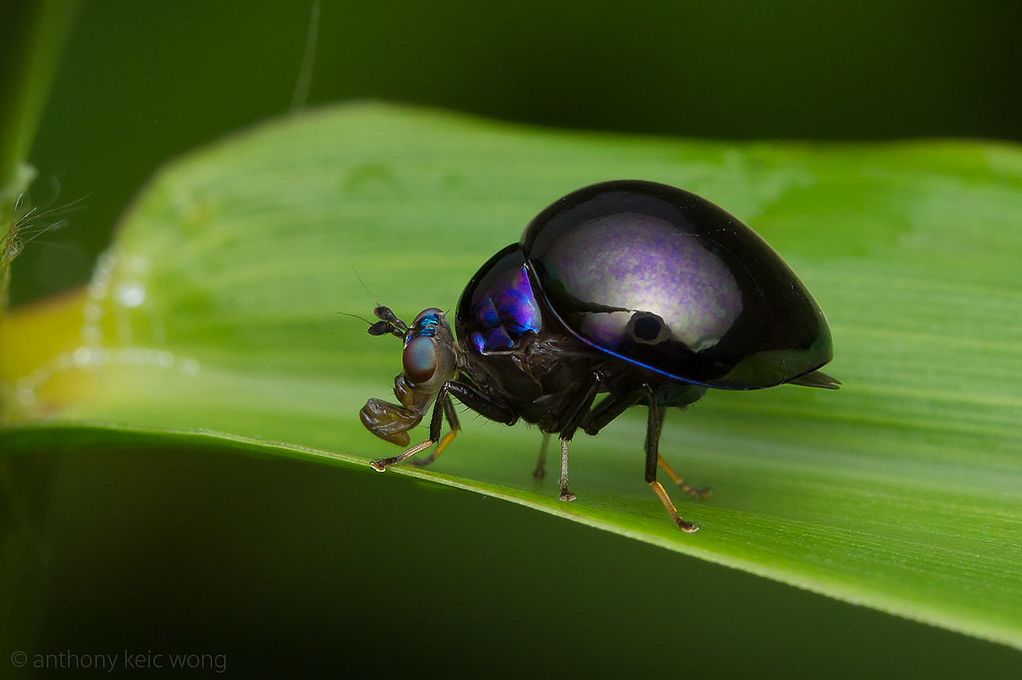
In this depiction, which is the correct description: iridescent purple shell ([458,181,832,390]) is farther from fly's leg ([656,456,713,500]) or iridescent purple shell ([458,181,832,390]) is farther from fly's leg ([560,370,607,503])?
fly's leg ([656,456,713,500])

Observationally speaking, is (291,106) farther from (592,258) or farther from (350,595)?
(592,258)

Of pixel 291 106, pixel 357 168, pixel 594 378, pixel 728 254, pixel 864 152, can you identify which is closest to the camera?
pixel 728 254

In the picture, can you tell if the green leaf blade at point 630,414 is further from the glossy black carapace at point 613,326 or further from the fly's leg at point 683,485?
the glossy black carapace at point 613,326

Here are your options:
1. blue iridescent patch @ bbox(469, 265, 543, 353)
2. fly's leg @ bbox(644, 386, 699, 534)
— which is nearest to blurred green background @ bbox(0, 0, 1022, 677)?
blue iridescent patch @ bbox(469, 265, 543, 353)

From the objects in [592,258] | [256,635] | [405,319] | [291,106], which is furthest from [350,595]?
[291,106]

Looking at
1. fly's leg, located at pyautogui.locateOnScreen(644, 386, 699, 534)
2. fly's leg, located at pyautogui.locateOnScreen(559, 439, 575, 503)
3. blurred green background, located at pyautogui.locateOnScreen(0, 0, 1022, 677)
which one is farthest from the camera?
blurred green background, located at pyautogui.locateOnScreen(0, 0, 1022, 677)

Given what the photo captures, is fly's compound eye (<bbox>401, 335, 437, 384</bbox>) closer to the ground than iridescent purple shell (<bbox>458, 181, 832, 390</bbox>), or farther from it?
closer to the ground

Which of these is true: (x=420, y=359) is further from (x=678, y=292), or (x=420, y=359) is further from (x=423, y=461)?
(x=678, y=292)

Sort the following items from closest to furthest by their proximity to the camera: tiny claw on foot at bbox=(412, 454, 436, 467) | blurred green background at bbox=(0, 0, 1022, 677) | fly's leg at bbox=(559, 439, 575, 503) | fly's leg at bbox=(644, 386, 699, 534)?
fly's leg at bbox=(559, 439, 575, 503)
fly's leg at bbox=(644, 386, 699, 534)
tiny claw on foot at bbox=(412, 454, 436, 467)
blurred green background at bbox=(0, 0, 1022, 677)

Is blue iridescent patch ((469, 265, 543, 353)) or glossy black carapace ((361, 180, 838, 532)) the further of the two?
blue iridescent patch ((469, 265, 543, 353))
